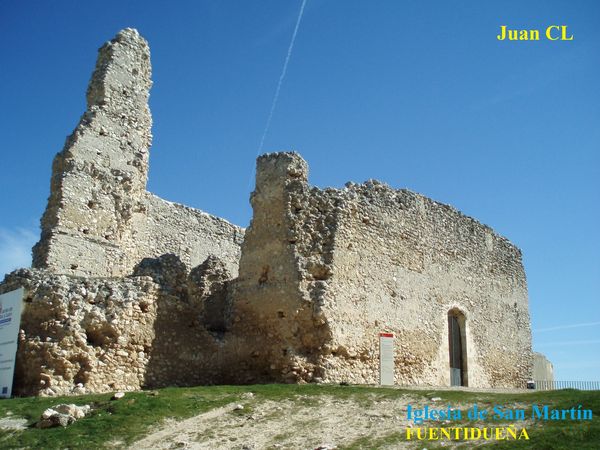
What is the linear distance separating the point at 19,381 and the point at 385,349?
7.42 metres

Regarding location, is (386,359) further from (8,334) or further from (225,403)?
(8,334)

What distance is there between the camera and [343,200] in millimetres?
14812

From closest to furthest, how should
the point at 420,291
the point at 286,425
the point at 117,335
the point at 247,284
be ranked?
the point at 286,425 → the point at 117,335 → the point at 247,284 → the point at 420,291

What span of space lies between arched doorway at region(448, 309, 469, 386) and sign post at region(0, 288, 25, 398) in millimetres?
10674

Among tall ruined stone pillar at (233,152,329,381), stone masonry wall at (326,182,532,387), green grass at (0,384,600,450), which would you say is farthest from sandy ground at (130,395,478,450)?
stone masonry wall at (326,182,532,387)

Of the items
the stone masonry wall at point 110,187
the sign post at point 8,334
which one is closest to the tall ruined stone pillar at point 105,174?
the stone masonry wall at point 110,187

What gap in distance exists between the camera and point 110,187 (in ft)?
56.5

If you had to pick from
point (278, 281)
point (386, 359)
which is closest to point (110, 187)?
point (278, 281)

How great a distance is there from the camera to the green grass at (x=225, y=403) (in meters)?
7.95

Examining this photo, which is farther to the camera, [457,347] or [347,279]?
[457,347]

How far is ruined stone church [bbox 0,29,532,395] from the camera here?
12.3 metres

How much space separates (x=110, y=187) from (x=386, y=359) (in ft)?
26.7

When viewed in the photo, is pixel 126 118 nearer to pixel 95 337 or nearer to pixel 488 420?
pixel 95 337

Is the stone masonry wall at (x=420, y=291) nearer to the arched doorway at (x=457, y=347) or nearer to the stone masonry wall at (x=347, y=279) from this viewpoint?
the stone masonry wall at (x=347, y=279)
